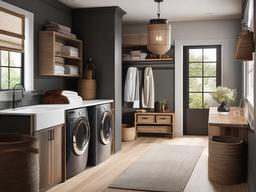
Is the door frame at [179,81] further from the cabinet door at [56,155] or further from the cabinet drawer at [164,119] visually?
the cabinet door at [56,155]

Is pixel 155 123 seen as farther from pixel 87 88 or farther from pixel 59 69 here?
pixel 59 69

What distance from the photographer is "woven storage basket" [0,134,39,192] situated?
10.4 feet

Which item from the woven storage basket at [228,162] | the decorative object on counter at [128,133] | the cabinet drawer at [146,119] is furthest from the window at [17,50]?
the cabinet drawer at [146,119]

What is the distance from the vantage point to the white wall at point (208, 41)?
24.7ft

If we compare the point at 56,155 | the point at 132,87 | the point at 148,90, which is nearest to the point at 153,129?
the point at 148,90

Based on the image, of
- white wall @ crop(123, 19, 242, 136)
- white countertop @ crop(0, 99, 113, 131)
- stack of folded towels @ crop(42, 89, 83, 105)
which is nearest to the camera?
white countertop @ crop(0, 99, 113, 131)

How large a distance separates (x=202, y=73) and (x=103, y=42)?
2699 millimetres

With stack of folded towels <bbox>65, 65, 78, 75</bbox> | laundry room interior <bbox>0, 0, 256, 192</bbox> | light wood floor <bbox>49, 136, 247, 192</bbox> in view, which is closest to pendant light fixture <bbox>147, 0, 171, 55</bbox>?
laundry room interior <bbox>0, 0, 256, 192</bbox>

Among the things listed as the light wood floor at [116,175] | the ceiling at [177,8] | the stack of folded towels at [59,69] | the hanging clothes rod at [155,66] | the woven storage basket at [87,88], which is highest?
the ceiling at [177,8]

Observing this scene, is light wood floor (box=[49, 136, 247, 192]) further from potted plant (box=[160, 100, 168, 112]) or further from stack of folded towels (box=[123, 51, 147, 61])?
stack of folded towels (box=[123, 51, 147, 61])

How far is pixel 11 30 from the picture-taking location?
4.36m

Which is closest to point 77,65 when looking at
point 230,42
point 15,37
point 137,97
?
point 15,37

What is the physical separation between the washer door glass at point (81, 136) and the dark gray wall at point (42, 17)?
744 millimetres

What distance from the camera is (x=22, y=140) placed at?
3543 mm
